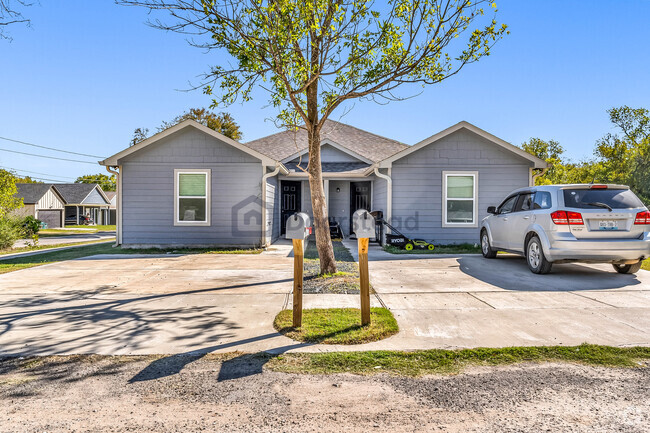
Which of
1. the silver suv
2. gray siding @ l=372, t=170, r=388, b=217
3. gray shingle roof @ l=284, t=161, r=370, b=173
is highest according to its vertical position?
gray shingle roof @ l=284, t=161, r=370, b=173

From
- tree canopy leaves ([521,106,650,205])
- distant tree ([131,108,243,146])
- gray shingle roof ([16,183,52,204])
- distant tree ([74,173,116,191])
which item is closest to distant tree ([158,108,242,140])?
distant tree ([131,108,243,146])

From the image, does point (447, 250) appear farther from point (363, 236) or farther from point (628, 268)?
point (363, 236)

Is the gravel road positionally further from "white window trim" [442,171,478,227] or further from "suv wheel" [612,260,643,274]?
"white window trim" [442,171,478,227]

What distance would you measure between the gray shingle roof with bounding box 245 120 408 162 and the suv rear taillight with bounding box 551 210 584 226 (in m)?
10.1

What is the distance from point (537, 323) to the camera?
4422mm

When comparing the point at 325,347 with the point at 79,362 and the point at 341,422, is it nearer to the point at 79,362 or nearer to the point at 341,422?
the point at 341,422

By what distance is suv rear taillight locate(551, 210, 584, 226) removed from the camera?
659cm

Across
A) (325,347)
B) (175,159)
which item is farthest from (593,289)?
(175,159)

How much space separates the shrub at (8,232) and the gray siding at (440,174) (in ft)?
45.1

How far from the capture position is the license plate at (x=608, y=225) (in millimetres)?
6551

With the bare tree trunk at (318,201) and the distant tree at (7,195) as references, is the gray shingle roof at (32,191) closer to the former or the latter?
the distant tree at (7,195)

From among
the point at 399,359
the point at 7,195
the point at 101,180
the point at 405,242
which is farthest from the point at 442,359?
the point at 101,180

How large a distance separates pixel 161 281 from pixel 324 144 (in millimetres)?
10209

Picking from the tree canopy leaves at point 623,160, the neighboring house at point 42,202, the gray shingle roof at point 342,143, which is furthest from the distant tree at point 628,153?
the neighboring house at point 42,202
